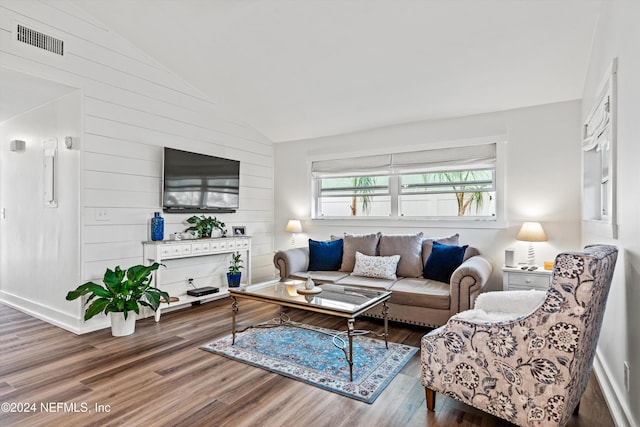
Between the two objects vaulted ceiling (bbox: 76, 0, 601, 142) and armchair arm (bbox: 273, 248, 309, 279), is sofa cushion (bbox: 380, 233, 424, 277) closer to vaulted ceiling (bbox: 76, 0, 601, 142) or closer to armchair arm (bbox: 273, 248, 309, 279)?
armchair arm (bbox: 273, 248, 309, 279)

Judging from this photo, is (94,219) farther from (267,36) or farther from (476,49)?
(476,49)

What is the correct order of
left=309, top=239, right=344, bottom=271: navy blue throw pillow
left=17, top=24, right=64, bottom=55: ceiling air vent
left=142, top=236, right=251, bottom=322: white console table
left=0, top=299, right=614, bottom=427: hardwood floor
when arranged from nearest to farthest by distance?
left=0, top=299, right=614, bottom=427: hardwood floor, left=17, top=24, right=64, bottom=55: ceiling air vent, left=142, top=236, right=251, bottom=322: white console table, left=309, top=239, right=344, bottom=271: navy blue throw pillow

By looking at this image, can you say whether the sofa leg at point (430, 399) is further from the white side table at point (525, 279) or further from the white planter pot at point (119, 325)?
the white planter pot at point (119, 325)

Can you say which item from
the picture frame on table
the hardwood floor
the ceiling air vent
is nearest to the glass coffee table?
the hardwood floor

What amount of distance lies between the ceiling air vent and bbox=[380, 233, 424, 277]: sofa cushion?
390cm

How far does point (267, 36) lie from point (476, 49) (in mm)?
2015

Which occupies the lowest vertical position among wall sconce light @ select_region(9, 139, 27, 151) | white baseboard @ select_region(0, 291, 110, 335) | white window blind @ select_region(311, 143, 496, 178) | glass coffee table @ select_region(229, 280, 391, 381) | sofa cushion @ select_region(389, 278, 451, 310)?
white baseboard @ select_region(0, 291, 110, 335)

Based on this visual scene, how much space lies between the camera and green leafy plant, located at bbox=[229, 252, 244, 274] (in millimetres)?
4996

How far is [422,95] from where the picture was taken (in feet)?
13.4

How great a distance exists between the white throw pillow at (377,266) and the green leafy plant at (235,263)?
177 centimetres

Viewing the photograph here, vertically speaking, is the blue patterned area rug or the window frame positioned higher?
the window frame

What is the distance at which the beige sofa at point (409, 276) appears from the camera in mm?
3223

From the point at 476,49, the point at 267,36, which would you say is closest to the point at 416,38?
the point at 476,49

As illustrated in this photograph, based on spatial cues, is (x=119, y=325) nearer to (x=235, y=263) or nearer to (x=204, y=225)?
(x=204, y=225)
